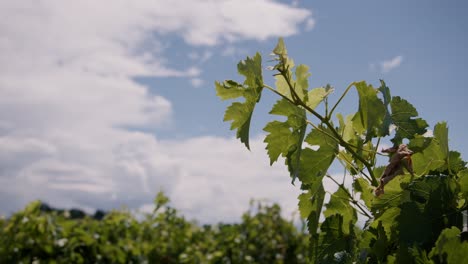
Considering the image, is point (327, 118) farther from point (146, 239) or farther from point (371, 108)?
point (146, 239)

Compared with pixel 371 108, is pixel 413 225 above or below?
below

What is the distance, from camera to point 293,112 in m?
1.33

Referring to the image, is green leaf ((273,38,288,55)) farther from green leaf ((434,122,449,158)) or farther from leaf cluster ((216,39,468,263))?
green leaf ((434,122,449,158))

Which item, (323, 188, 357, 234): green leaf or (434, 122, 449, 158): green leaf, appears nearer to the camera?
(434, 122, 449, 158): green leaf

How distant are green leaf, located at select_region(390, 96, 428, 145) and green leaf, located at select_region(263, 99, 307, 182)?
0.24 metres

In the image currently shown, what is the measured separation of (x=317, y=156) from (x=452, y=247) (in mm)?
444

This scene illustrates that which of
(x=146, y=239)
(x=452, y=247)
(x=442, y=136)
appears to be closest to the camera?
(x=452, y=247)

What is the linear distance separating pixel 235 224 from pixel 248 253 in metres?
0.43

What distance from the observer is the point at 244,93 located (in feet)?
4.58

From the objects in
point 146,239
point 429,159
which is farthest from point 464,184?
point 146,239

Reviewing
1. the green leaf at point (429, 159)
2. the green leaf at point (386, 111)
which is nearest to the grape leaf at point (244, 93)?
the green leaf at point (386, 111)

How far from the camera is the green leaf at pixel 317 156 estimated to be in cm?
134

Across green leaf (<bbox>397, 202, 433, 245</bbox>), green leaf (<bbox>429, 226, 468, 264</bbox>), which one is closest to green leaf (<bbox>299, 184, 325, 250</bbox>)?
green leaf (<bbox>397, 202, 433, 245</bbox>)

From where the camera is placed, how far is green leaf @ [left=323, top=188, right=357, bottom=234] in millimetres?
1444
